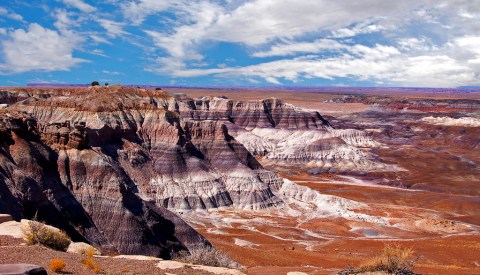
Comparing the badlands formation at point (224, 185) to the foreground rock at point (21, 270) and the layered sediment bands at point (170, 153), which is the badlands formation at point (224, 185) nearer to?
the layered sediment bands at point (170, 153)

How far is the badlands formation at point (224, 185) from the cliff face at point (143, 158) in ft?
0.39

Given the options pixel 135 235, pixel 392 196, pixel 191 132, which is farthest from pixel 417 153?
pixel 135 235

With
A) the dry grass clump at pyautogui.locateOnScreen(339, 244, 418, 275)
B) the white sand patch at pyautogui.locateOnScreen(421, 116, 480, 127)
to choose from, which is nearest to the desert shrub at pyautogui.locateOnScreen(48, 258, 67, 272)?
the dry grass clump at pyautogui.locateOnScreen(339, 244, 418, 275)

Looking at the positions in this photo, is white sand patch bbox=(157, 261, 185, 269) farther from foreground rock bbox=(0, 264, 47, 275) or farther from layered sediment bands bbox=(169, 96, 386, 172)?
layered sediment bands bbox=(169, 96, 386, 172)

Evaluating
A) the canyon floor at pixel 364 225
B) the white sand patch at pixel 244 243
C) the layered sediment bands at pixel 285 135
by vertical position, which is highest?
the layered sediment bands at pixel 285 135

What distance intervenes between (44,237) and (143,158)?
38139 millimetres

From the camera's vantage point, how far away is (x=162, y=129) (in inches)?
2285

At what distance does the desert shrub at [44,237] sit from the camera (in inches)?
624

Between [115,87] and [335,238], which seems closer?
[335,238]

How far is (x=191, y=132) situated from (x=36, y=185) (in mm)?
38335

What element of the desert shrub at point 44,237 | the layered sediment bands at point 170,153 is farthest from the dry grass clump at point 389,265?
the layered sediment bands at point 170,153

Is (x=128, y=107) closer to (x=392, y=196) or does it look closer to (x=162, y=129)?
(x=162, y=129)

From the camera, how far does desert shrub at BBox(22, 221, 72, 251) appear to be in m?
15.9

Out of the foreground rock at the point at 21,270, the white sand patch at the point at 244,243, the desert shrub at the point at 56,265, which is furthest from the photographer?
the white sand patch at the point at 244,243
